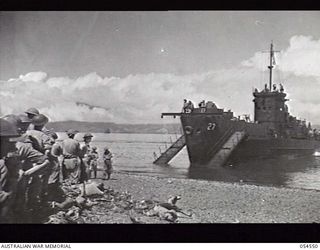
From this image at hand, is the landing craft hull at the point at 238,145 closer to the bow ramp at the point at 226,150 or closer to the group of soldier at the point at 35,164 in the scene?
the bow ramp at the point at 226,150

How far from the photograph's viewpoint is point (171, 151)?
4.21 m

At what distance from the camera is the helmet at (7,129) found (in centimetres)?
399

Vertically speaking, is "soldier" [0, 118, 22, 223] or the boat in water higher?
the boat in water

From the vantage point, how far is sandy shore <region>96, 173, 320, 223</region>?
4020 millimetres

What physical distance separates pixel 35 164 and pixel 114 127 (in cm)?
69

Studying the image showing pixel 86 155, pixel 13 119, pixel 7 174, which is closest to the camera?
pixel 7 174

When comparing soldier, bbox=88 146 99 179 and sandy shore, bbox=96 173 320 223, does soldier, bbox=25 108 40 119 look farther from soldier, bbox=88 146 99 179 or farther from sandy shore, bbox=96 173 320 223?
sandy shore, bbox=96 173 320 223

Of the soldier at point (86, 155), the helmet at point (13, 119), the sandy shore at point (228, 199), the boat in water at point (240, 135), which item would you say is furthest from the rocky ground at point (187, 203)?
the helmet at point (13, 119)

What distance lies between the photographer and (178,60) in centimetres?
412

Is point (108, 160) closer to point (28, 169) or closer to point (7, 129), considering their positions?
point (28, 169)

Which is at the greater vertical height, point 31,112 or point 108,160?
point 31,112

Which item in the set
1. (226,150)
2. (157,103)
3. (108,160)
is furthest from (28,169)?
(226,150)

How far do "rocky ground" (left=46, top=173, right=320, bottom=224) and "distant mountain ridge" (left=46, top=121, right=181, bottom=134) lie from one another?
0.37 m

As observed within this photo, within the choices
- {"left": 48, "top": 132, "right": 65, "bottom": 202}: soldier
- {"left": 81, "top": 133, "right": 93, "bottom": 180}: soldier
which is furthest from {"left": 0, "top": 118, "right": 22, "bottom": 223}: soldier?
{"left": 81, "top": 133, "right": 93, "bottom": 180}: soldier
